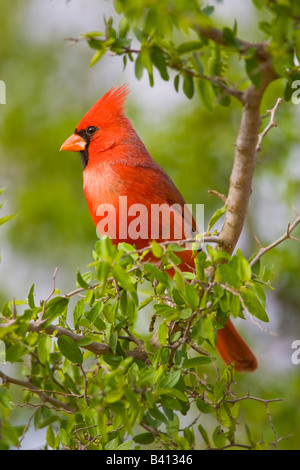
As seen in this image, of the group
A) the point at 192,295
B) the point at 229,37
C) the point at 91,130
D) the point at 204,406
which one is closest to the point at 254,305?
the point at 192,295

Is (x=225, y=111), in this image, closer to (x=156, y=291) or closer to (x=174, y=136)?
(x=174, y=136)

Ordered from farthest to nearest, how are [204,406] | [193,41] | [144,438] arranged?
[204,406] < [144,438] < [193,41]

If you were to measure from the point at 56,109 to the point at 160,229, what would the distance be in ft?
8.51

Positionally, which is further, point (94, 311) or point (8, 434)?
point (94, 311)

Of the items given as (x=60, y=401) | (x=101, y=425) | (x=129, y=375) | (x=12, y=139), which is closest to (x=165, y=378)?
(x=129, y=375)

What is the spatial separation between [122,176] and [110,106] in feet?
1.57

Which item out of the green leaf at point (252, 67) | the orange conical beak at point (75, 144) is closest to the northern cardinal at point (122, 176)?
the orange conical beak at point (75, 144)

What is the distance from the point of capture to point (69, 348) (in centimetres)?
172

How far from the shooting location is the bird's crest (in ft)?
9.66

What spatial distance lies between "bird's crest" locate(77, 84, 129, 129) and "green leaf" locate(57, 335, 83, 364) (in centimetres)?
147

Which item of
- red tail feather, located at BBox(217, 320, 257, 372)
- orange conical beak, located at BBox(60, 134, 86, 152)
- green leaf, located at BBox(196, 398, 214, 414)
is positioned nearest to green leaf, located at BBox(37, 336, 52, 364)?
green leaf, located at BBox(196, 398, 214, 414)

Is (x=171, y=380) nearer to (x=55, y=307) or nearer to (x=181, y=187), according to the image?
(x=55, y=307)

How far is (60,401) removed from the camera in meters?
2.05

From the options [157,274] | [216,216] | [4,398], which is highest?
[216,216]
